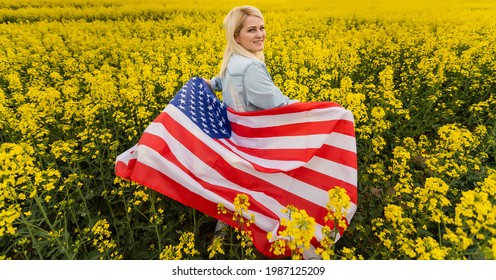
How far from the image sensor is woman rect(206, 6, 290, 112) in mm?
2795

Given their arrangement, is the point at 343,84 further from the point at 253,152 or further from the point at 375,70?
the point at 375,70

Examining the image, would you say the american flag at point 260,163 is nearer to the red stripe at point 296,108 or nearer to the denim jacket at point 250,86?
the red stripe at point 296,108

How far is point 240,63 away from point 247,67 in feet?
0.36

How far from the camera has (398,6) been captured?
14508 millimetres

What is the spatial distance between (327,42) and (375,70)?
1978mm

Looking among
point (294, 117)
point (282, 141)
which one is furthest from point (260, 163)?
point (294, 117)

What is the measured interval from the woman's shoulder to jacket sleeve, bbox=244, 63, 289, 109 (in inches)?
1.2

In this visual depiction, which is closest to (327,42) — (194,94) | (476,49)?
(476,49)

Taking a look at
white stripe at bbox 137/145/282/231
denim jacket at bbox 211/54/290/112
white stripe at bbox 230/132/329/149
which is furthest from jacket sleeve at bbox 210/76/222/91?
white stripe at bbox 137/145/282/231

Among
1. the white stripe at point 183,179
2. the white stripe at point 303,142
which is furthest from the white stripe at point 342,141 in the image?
the white stripe at point 183,179

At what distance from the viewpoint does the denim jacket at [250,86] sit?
2771 millimetres

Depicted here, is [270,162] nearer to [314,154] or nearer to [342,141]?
[314,154]

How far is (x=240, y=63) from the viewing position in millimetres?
2832
